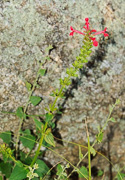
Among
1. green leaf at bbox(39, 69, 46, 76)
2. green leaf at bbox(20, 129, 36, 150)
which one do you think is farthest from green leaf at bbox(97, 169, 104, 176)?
green leaf at bbox(39, 69, 46, 76)

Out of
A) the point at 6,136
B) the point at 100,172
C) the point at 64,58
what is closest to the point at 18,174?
the point at 6,136

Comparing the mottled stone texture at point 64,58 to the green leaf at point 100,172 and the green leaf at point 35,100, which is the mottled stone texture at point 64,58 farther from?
the green leaf at point 100,172

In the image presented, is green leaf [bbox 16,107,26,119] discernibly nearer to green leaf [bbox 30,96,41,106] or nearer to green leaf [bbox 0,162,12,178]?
green leaf [bbox 30,96,41,106]

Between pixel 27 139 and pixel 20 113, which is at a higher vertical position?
pixel 20 113

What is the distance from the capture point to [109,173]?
246 centimetres

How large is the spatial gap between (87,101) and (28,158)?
2.61 ft

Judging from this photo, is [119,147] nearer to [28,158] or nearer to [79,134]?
[79,134]

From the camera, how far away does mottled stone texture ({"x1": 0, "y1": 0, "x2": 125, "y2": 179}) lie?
1.72 meters

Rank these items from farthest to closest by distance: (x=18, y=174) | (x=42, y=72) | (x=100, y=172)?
(x=100, y=172)
(x=42, y=72)
(x=18, y=174)

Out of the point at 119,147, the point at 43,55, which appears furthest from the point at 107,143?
the point at 43,55

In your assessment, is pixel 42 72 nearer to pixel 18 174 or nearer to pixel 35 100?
pixel 35 100

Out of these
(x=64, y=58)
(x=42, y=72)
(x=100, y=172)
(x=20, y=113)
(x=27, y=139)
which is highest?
(x=64, y=58)

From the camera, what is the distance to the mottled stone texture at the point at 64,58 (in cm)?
172

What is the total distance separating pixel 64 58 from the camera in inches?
74.0
